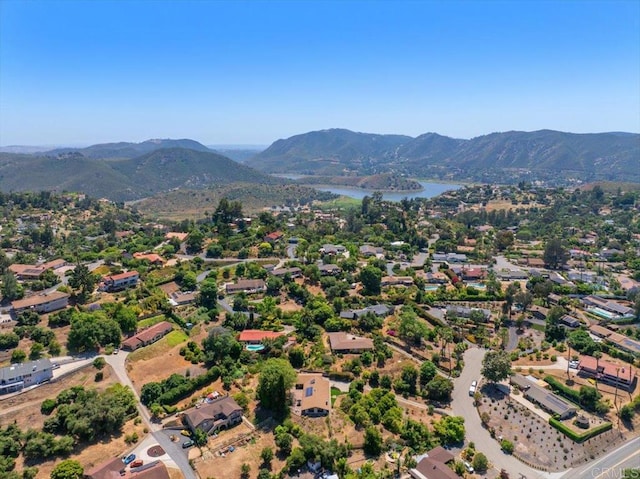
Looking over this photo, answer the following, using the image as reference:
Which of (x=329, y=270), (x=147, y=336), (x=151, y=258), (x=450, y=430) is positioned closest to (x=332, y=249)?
(x=329, y=270)

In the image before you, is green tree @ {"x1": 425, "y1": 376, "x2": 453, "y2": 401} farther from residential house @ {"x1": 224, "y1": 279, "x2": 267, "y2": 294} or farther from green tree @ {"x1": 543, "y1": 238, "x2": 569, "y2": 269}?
green tree @ {"x1": 543, "y1": 238, "x2": 569, "y2": 269}

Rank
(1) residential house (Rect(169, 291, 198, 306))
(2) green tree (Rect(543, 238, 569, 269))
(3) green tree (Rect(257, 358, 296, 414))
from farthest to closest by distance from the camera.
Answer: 1. (2) green tree (Rect(543, 238, 569, 269))
2. (1) residential house (Rect(169, 291, 198, 306))
3. (3) green tree (Rect(257, 358, 296, 414))

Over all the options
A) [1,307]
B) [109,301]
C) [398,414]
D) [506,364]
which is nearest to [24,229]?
[1,307]

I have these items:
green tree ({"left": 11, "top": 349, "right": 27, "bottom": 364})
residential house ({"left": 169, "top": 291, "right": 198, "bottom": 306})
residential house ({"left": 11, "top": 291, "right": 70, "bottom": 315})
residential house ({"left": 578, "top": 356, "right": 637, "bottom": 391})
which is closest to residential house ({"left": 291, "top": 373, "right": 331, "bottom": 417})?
residential house ({"left": 169, "top": 291, "right": 198, "bottom": 306})

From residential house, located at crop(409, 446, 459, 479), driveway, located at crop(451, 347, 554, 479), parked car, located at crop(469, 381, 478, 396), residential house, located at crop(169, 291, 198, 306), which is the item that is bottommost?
driveway, located at crop(451, 347, 554, 479)

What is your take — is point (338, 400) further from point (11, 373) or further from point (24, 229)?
point (24, 229)
